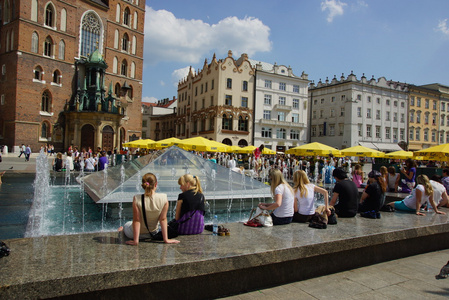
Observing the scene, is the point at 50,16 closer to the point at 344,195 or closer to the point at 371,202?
the point at 344,195

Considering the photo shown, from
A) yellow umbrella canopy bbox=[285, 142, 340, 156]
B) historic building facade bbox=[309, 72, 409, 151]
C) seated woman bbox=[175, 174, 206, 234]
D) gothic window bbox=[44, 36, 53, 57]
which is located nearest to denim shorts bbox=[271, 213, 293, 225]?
seated woman bbox=[175, 174, 206, 234]

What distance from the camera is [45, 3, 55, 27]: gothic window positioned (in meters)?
36.9

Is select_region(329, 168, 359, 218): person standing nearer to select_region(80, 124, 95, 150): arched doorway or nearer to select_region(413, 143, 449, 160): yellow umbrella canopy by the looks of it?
select_region(413, 143, 449, 160): yellow umbrella canopy

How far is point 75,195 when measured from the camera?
1284 cm

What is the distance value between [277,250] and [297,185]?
2165 mm

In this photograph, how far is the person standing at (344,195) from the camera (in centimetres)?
643

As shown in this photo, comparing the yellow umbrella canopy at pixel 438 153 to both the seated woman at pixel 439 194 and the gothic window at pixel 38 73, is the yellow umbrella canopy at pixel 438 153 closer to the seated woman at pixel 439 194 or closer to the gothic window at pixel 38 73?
the seated woman at pixel 439 194

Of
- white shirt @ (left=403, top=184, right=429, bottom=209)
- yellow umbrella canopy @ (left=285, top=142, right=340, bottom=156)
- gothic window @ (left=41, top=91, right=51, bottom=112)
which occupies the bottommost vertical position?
white shirt @ (left=403, top=184, right=429, bottom=209)

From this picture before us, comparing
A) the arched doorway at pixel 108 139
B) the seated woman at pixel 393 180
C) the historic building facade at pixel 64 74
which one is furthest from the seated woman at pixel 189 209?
the arched doorway at pixel 108 139

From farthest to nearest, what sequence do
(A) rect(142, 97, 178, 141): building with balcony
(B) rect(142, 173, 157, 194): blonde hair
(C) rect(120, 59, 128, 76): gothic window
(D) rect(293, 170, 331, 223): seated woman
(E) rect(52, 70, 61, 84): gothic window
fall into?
1. (A) rect(142, 97, 178, 141): building with balcony
2. (C) rect(120, 59, 128, 76): gothic window
3. (E) rect(52, 70, 61, 84): gothic window
4. (D) rect(293, 170, 331, 223): seated woman
5. (B) rect(142, 173, 157, 194): blonde hair

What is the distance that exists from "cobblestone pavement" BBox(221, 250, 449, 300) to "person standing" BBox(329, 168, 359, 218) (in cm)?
139

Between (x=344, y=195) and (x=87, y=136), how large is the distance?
36793mm

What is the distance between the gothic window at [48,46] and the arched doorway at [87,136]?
927cm

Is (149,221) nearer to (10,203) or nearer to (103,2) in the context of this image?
(10,203)
